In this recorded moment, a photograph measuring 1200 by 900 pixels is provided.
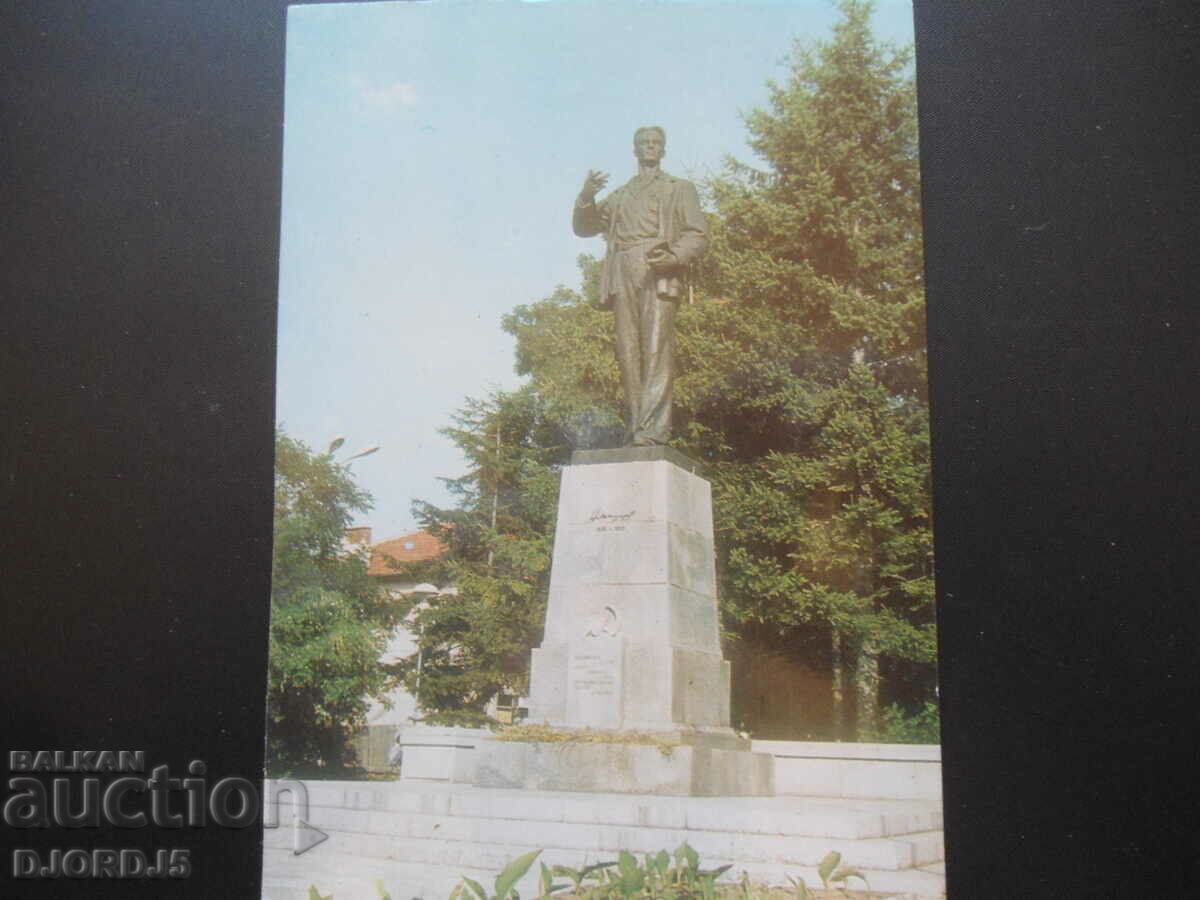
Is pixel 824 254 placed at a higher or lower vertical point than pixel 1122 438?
higher

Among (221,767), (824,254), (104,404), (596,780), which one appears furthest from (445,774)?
(824,254)

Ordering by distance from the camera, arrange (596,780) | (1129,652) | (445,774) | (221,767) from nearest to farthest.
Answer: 1. (1129,652)
2. (221,767)
3. (596,780)
4. (445,774)

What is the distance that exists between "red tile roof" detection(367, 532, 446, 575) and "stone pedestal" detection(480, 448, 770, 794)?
0.85 metres

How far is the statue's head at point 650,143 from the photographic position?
5992 millimetres

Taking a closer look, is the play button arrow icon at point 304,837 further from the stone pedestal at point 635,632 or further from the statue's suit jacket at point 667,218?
the statue's suit jacket at point 667,218

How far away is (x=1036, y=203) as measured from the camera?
4.31m

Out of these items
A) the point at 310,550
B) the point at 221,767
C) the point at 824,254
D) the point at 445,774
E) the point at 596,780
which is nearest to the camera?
the point at 221,767

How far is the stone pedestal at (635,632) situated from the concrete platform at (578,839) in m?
0.58

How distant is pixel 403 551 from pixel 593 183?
217 centimetres

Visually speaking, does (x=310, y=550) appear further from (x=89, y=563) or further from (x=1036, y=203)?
(x=1036, y=203)

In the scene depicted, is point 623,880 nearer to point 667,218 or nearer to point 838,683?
point 838,683

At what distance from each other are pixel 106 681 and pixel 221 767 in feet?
1.61

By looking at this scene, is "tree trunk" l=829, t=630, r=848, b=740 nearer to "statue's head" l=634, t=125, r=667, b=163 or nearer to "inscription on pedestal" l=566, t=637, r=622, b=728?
"inscription on pedestal" l=566, t=637, r=622, b=728
